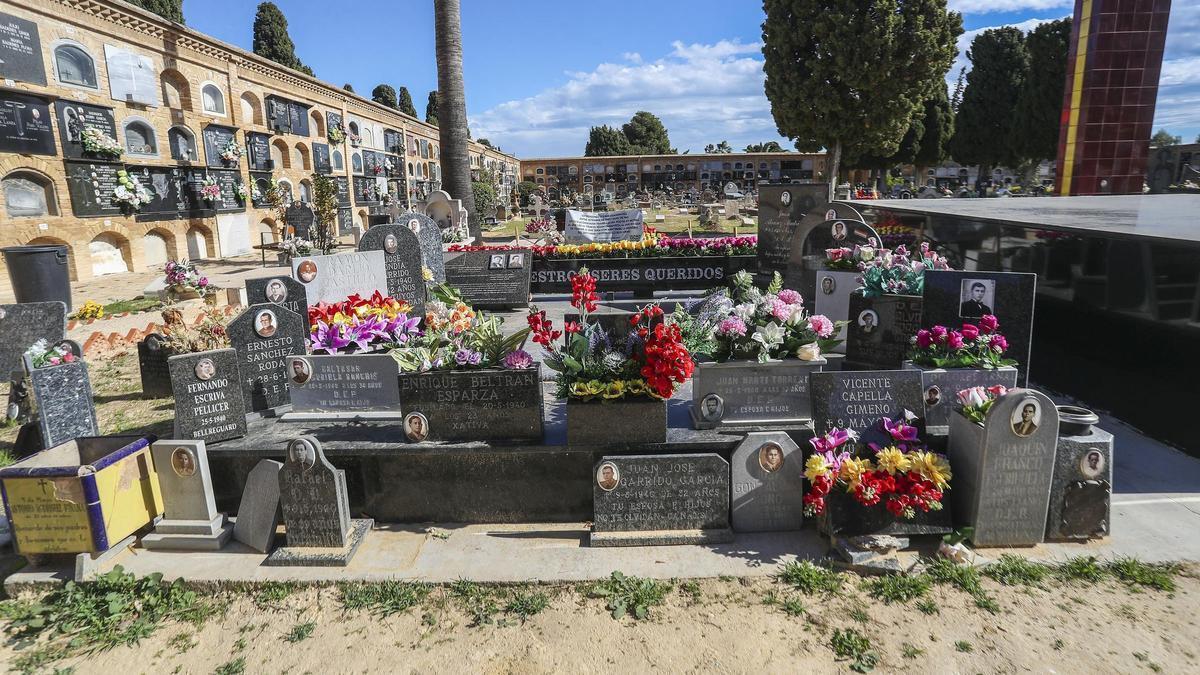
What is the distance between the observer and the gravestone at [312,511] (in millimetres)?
4215

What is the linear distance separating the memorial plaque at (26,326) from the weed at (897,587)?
9776mm

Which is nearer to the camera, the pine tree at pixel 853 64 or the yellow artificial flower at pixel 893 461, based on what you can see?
the yellow artificial flower at pixel 893 461

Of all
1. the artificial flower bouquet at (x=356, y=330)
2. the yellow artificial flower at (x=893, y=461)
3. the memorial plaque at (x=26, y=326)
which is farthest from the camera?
the memorial plaque at (x=26, y=326)

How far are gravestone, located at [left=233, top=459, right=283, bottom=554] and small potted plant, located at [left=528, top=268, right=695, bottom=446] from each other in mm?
2011

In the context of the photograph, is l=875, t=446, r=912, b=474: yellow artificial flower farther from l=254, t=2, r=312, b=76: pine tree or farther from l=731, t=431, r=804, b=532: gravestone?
l=254, t=2, r=312, b=76: pine tree

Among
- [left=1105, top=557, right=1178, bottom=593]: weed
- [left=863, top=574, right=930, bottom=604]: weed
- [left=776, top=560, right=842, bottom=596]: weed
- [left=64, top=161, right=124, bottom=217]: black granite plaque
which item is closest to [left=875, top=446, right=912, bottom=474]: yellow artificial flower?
[left=863, top=574, right=930, bottom=604]: weed

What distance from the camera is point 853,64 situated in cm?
2378

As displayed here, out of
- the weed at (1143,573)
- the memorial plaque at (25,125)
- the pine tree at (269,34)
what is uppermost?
the pine tree at (269,34)

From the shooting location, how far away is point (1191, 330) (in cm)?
532

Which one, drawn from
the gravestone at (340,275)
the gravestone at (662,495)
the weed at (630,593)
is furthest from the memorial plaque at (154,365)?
the weed at (630,593)

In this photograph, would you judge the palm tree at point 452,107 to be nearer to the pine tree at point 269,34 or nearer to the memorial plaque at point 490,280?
the memorial plaque at point 490,280

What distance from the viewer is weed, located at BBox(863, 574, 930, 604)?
375 cm

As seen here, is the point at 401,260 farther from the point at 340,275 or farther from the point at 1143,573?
the point at 1143,573

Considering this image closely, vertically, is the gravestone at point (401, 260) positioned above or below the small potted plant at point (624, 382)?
above
